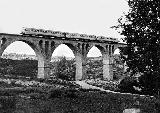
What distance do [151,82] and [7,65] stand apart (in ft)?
195

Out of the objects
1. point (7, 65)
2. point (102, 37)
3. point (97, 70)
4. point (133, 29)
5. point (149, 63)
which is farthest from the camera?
point (97, 70)

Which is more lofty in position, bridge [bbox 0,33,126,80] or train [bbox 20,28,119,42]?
train [bbox 20,28,119,42]

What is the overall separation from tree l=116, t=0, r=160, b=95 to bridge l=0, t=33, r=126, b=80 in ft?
89.6

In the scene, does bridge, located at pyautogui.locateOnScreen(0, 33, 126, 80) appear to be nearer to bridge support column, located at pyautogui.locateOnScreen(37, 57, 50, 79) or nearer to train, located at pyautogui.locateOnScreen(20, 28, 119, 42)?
bridge support column, located at pyautogui.locateOnScreen(37, 57, 50, 79)

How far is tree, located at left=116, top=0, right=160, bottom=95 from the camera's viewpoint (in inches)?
633

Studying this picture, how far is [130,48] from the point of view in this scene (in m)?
17.5

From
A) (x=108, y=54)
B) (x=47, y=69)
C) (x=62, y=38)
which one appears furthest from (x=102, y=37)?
(x=47, y=69)

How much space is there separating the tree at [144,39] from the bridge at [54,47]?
1075 inches

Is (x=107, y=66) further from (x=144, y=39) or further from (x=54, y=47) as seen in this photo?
(x=144, y=39)

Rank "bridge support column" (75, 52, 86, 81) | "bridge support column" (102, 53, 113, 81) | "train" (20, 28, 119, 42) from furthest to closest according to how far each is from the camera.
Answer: "bridge support column" (102, 53, 113, 81) < "bridge support column" (75, 52, 86, 81) < "train" (20, 28, 119, 42)

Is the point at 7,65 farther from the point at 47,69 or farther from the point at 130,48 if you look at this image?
the point at 130,48

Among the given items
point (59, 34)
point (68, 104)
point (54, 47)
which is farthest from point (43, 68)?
point (68, 104)

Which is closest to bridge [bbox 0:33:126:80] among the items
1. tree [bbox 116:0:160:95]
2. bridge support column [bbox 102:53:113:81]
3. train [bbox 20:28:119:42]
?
bridge support column [bbox 102:53:113:81]

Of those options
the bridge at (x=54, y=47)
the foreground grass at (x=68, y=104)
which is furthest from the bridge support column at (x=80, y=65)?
the foreground grass at (x=68, y=104)
